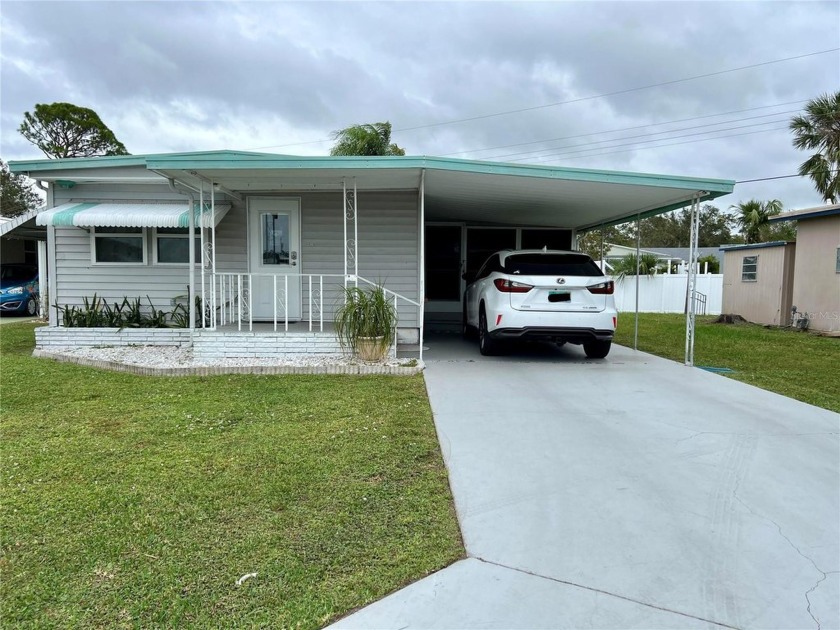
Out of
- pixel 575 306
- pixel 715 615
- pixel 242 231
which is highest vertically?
pixel 242 231

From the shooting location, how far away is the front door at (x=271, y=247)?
30.0 feet

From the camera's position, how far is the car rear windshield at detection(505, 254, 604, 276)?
23.7 feet

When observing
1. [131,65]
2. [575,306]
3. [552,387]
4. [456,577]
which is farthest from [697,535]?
[131,65]

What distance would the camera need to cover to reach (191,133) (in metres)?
24.0

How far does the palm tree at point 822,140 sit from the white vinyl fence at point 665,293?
185 inches

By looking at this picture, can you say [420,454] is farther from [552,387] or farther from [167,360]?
[167,360]

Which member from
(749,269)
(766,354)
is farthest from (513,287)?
(749,269)

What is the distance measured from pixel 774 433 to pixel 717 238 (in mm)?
46828

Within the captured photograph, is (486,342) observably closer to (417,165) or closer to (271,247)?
(417,165)

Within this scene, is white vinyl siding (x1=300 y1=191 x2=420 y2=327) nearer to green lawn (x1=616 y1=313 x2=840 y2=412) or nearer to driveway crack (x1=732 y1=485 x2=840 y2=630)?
green lawn (x1=616 y1=313 x2=840 y2=412)

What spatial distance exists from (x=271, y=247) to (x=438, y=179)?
3378 millimetres

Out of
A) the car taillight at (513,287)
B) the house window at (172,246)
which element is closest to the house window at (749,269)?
the car taillight at (513,287)

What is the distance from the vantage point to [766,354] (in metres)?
9.55

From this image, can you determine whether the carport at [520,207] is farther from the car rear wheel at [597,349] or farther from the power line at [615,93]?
the power line at [615,93]
